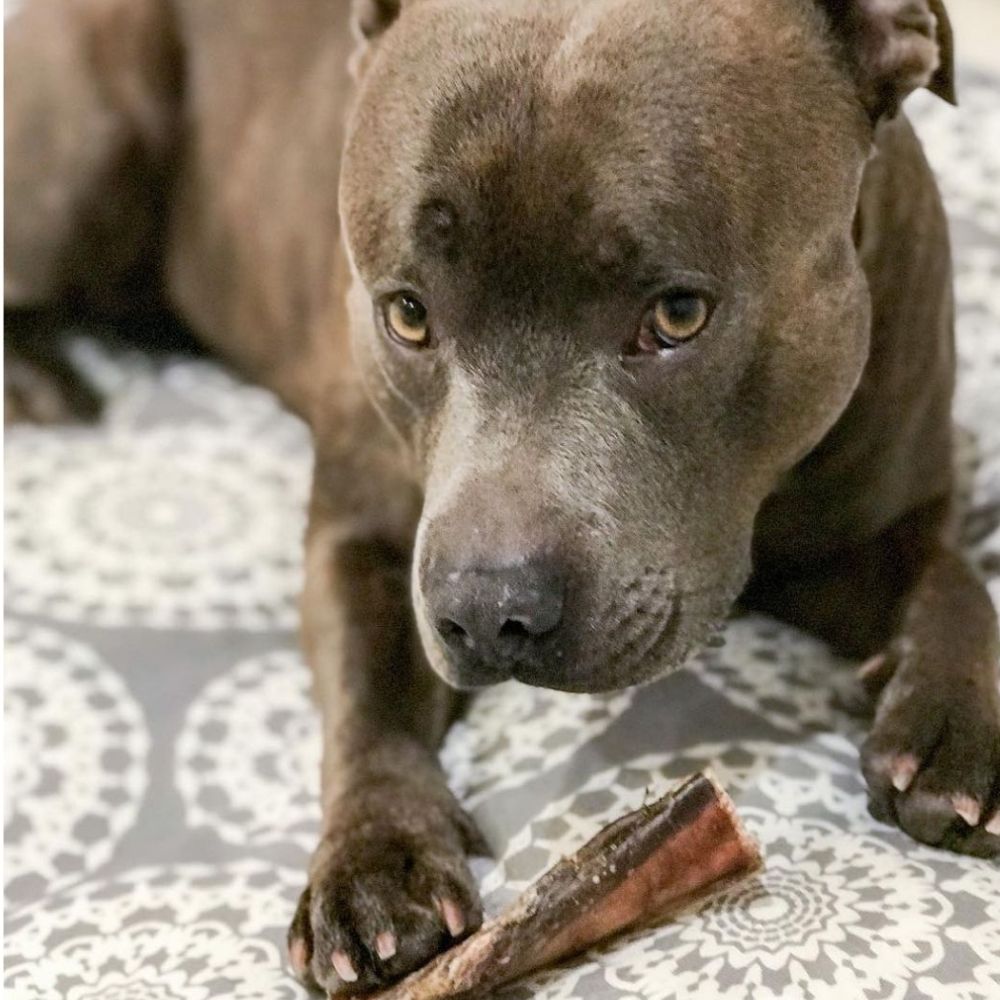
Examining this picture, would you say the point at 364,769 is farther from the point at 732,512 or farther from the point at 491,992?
the point at 732,512

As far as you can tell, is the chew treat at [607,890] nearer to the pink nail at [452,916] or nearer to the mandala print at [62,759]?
the pink nail at [452,916]

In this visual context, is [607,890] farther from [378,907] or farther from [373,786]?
[373,786]

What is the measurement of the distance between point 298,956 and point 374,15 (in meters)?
1.00

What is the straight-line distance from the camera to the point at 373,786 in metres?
1.61

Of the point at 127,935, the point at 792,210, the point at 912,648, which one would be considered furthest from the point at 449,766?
the point at 792,210

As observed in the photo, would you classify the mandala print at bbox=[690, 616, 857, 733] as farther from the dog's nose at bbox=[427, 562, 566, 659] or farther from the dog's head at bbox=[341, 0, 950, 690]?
the dog's nose at bbox=[427, 562, 566, 659]

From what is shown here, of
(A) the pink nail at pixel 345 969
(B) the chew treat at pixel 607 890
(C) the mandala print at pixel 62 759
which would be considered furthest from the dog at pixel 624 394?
(C) the mandala print at pixel 62 759

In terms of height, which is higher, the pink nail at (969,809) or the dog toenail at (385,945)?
the pink nail at (969,809)

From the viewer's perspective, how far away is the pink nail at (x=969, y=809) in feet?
4.82

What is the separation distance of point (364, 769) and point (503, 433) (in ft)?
1.38

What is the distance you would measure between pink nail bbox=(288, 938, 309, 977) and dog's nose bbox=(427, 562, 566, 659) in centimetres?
32

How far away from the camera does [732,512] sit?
1557 mm

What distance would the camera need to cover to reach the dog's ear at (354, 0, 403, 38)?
5.61 feet

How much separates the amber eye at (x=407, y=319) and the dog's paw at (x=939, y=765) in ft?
2.01
